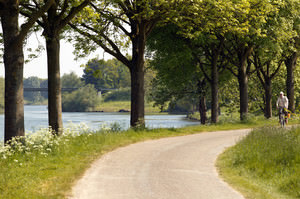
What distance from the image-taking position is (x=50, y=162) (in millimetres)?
10188

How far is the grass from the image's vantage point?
7.65m

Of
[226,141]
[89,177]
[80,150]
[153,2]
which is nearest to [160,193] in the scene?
[89,177]

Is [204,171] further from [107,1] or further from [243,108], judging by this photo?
[243,108]

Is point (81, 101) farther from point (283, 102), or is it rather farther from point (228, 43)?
point (283, 102)

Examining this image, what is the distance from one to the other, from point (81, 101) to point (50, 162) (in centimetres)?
9543

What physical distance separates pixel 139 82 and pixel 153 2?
456 cm

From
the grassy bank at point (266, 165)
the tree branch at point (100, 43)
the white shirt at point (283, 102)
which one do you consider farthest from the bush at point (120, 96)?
the grassy bank at point (266, 165)

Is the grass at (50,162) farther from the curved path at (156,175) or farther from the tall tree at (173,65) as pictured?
the tall tree at (173,65)

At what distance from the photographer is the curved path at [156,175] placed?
25.1 ft

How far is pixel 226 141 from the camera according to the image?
1616 centimetres

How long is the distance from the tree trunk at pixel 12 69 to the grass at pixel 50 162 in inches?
33.0

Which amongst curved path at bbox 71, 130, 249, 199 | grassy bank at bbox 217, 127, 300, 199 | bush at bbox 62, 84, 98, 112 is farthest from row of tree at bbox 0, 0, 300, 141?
bush at bbox 62, 84, 98, 112

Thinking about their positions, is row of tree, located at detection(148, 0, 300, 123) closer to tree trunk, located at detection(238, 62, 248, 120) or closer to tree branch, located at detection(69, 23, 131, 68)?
tree trunk, located at detection(238, 62, 248, 120)

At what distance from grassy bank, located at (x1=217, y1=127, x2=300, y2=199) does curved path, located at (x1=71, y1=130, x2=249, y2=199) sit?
1.45 feet
